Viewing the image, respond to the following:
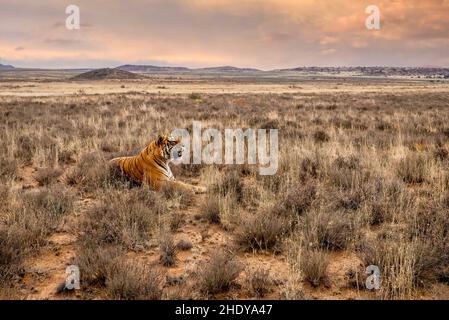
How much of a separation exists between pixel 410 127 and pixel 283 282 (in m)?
12.4

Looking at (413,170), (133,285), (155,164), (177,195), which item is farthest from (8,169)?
(413,170)

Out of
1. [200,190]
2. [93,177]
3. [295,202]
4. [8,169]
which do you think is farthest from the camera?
[8,169]

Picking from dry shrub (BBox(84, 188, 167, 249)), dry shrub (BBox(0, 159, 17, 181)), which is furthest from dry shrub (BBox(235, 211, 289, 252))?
dry shrub (BBox(0, 159, 17, 181))

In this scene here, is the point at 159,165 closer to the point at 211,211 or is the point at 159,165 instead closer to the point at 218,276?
the point at 211,211

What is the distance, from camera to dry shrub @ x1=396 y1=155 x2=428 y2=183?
7945 millimetres

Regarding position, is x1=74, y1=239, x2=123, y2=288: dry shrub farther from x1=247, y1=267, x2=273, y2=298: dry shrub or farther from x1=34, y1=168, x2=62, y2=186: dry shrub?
x1=34, y1=168, x2=62, y2=186: dry shrub

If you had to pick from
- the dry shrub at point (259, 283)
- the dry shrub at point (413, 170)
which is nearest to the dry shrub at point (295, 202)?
the dry shrub at point (259, 283)

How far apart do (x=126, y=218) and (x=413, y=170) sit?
230 inches

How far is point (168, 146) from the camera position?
7199mm

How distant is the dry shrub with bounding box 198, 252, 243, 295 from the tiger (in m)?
2.94

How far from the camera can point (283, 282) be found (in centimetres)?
414

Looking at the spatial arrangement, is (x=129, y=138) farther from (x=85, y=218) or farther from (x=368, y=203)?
(x=368, y=203)
